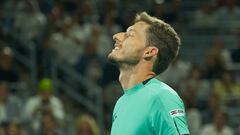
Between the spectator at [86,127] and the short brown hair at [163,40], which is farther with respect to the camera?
the spectator at [86,127]

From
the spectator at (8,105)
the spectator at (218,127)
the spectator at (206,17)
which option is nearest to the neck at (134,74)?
the spectator at (8,105)

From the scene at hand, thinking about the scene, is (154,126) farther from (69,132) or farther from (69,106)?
(69,106)

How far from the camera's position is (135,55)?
3516mm

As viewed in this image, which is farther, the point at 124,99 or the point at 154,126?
the point at 124,99

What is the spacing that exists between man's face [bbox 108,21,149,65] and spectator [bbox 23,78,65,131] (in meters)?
6.14

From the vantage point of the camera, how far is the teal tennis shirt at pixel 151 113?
322cm

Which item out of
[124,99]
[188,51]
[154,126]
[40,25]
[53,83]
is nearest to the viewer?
[154,126]

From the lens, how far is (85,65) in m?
11.6

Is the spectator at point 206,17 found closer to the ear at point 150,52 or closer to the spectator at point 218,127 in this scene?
the spectator at point 218,127

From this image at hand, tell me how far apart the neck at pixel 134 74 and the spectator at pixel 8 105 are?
636 cm

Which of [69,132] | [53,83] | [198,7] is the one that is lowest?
[69,132]

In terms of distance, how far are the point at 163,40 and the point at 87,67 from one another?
8.10 m

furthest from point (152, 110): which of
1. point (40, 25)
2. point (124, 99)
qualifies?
point (40, 25)

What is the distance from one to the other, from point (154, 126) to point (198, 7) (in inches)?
435
